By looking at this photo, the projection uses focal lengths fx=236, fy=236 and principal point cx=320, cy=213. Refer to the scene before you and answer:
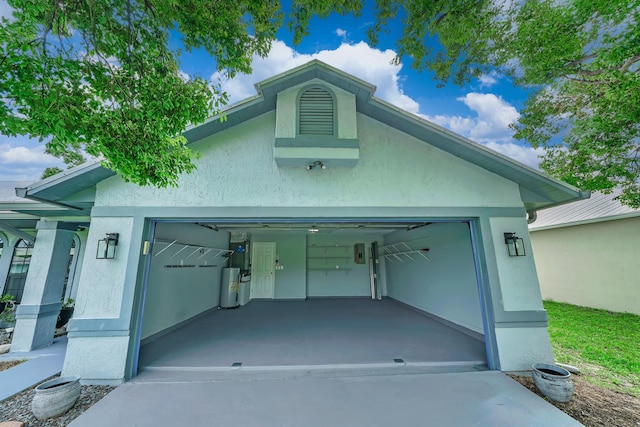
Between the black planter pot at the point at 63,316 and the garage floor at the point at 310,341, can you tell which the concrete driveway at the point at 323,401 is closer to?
the garage floor at the point at 310,341

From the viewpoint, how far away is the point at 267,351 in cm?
Answer: 425

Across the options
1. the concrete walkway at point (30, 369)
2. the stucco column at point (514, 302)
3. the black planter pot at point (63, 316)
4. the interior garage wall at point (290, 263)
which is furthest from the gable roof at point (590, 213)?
the black planter pot at point (63, 316)

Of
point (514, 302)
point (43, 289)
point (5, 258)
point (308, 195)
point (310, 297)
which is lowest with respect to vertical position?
point (310, 297)

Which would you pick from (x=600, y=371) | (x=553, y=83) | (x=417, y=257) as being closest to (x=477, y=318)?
(x=600, y=371)

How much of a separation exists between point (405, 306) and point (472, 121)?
6.73 meters

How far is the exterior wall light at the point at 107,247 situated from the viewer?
11.1 feet

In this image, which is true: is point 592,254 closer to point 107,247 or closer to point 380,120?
point 380,120

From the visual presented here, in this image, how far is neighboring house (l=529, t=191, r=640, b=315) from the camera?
652cm

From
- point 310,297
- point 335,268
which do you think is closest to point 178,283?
point 310,297

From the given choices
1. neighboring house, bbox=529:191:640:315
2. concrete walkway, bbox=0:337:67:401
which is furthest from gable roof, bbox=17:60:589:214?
neighboring house, bbox=529:191:640:315

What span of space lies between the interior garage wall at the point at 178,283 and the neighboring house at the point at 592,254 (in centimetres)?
1163

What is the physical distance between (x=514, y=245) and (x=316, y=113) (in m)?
3.78

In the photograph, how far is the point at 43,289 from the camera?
4609 mm

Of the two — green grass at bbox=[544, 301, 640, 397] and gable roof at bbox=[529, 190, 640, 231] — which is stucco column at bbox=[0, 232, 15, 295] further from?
gable roof at bbox=[529, 190, 640, 231]
